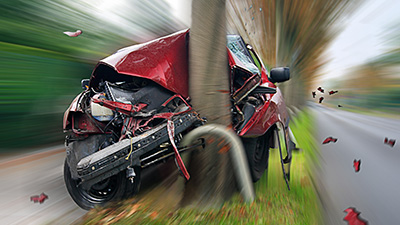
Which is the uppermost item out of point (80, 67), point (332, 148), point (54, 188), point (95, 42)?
point (95, 42)

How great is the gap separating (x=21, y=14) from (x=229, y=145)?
19.1 feet

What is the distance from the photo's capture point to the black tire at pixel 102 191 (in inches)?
104

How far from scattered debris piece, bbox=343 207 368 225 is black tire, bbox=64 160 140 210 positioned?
2158mm

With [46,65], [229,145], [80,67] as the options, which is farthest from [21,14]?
[229,145]

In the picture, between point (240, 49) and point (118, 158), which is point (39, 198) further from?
point (240, 49)

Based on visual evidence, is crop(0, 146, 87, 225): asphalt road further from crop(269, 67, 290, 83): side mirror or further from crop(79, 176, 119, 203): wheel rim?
crop(269, 67, 290, 83): side mirror

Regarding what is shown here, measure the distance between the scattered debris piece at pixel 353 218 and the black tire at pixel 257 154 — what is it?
110 centimetres

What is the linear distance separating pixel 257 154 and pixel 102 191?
6.69 feet

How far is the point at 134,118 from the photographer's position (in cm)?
258

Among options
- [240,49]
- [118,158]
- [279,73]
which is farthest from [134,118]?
[279,73]

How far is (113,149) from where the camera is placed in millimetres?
2270

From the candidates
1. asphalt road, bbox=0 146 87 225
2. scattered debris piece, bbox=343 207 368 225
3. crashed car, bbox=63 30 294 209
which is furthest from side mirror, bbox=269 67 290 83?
asphalt road, bbox=0 146 87 225

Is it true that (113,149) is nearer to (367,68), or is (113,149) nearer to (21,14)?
(21,14)

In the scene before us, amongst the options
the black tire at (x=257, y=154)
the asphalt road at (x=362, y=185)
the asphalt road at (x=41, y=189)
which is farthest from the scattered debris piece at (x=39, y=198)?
the asphalt road at (x=362, y=185)
